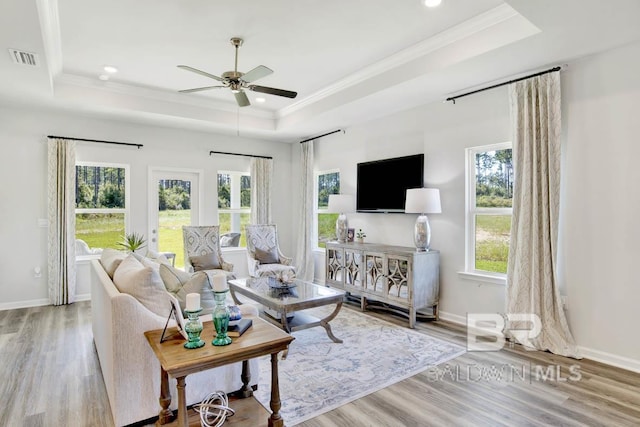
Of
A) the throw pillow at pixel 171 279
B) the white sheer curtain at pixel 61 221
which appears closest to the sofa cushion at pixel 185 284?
the throw pillow at pixel 171 279

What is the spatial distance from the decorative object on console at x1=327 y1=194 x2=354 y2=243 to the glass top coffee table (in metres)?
1.53

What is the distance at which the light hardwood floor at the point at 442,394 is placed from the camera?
2.32 metres

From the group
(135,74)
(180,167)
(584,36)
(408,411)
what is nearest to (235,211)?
(180,167)

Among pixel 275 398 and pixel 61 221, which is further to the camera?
pixel 61 221

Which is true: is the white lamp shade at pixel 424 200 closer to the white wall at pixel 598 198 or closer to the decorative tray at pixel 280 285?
the white wall at pixel 598 198

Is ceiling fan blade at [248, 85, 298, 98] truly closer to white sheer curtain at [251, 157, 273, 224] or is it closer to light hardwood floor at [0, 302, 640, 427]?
light hardwood floor at [0, 302, 640, 427]

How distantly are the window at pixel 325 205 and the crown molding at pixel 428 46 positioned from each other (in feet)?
5.08

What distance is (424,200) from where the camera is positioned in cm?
430

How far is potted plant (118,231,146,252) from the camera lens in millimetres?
5393

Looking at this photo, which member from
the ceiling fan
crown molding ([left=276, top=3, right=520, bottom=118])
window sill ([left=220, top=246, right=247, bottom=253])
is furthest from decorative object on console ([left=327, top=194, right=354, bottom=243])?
the ceiling fan

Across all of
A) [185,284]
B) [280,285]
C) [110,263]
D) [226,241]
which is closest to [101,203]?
[226,241]

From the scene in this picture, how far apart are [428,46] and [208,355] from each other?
133 inches

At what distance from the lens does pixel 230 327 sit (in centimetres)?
213

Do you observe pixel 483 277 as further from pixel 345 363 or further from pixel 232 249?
pixel 232 249
